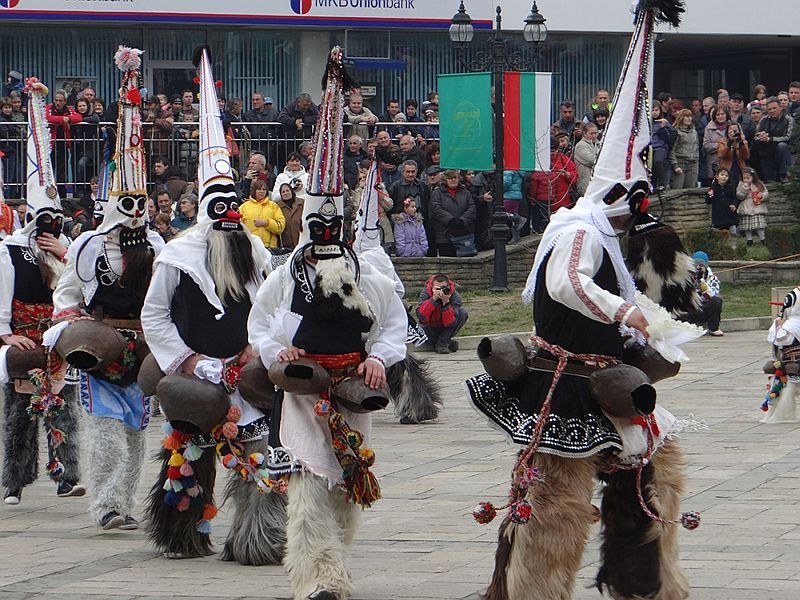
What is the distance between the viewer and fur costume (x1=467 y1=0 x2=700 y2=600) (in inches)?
262

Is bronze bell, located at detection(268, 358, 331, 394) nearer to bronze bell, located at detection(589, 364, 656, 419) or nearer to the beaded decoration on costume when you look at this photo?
bronze bell, located at detection(589, 364, 656, 419)

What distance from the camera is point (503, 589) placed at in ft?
22.2

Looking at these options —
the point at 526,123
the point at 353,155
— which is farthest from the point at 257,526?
the point at 526,123

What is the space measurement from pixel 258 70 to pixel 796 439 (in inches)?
784

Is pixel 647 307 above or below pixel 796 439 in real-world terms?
above

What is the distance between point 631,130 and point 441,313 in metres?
11.9

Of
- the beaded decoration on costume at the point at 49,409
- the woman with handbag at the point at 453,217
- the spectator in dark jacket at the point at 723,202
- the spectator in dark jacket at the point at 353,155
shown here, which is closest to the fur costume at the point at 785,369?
the beaded decoration on costume at the point at 49,409

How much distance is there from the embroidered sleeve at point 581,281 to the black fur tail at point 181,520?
286 centimetres

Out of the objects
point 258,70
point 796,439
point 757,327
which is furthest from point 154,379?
point 258,70

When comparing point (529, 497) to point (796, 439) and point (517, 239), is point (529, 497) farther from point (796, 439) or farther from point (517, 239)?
point (517, 239)

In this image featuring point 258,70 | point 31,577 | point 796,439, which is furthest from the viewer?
point 258,70

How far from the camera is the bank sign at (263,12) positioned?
2903cm

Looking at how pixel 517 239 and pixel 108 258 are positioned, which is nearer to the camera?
pixel 108 258

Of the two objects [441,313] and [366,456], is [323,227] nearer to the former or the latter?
[366,456]
